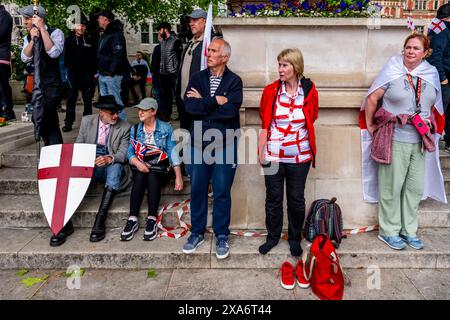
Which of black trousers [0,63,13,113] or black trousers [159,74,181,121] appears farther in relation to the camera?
black trousers [159,74,181,121]

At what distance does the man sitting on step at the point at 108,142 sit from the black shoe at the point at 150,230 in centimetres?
48

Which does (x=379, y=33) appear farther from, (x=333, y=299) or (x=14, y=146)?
(x=14, y=146)

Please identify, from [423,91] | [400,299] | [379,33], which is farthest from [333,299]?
[379,33]

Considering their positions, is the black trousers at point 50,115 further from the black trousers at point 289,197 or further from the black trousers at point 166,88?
the black trousers at point 166,88

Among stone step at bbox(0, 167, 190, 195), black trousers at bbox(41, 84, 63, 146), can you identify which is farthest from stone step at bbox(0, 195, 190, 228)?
black trousers at bbox(41, 84, 63, 146)

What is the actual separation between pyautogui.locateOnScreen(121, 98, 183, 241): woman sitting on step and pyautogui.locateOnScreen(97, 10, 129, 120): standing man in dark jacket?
5.66ft

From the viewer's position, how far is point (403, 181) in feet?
12.8

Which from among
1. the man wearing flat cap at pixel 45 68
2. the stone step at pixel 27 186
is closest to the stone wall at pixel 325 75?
the stone step at pixel 27 186

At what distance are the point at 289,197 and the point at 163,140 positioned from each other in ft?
4.95

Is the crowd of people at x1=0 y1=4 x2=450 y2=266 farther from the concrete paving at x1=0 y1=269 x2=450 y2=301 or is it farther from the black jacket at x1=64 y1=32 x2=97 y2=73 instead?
the black jacket at x1=64 y1=32 x2=97 y2=73

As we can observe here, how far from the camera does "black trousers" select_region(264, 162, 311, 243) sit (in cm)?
371

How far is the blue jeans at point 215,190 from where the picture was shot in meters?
3.78

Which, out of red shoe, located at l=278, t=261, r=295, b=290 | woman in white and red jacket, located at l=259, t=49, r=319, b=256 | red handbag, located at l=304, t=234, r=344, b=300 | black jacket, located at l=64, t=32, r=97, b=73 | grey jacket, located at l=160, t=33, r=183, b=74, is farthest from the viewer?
grey jacket, located at l=160, t=33, r=183, b=74

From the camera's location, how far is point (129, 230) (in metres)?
4.10
